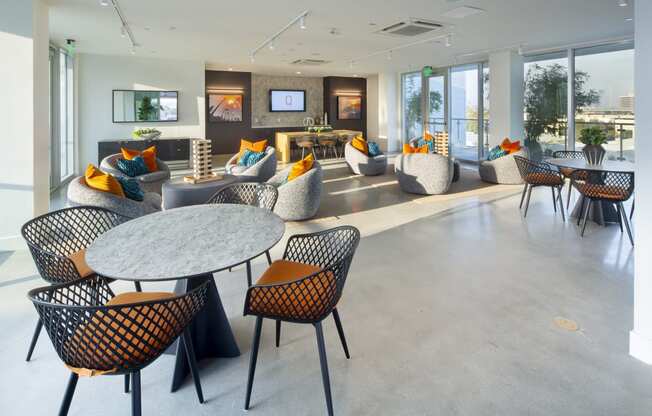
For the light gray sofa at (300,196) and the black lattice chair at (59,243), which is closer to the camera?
the black lattice chair at (59,243)

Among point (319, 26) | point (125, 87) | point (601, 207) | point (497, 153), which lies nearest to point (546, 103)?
point (497, 153)

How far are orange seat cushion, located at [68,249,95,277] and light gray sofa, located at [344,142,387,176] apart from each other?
25.6 feet

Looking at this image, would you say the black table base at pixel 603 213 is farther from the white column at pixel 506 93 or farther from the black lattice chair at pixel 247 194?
the white column at pixel 506 93

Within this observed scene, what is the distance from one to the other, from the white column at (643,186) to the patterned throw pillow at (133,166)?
697cm

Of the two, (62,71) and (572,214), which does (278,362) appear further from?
(62,71)

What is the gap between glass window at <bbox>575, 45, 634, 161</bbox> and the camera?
28.3 ft

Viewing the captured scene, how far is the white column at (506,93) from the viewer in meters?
10.2

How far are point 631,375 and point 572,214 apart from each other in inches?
163

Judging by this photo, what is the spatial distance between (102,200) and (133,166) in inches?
118

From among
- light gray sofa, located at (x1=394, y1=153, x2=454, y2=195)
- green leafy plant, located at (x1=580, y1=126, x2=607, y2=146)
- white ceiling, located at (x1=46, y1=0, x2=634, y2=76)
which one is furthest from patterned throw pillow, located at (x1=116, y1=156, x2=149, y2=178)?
green leafy plant, located at (x1=580, y1=126, x2=607, y2=146)

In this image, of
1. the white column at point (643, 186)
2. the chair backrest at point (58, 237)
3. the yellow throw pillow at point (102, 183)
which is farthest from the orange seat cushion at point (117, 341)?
the yellow throw pillow at point (102, 183)

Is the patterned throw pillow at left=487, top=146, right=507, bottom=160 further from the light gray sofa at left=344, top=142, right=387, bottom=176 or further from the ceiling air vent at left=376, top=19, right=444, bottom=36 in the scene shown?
the ceiling air vent at left=376, top=19, right=444, bottom=36

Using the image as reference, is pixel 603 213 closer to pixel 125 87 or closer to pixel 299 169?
pixel 299 169

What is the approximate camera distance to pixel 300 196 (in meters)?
5.93
